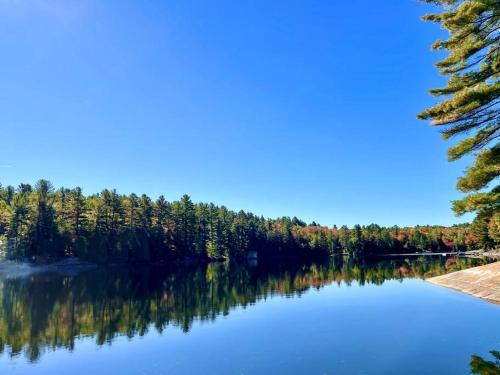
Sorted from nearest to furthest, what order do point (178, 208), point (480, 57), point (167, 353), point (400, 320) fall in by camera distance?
point (480, 57), point (167, 353), point (400, 320), point (178, 208)

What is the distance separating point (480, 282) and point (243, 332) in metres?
40.4

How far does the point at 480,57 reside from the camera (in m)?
17.1

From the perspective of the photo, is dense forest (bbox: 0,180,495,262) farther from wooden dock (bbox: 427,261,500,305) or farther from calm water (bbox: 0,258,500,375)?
wooden dock (bbox: 427,261,500,305)

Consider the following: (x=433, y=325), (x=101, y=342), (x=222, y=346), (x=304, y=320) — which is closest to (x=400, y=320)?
(x=433, y=325)

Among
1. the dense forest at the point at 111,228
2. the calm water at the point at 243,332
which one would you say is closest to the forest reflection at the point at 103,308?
the calm water at the point at 243,332

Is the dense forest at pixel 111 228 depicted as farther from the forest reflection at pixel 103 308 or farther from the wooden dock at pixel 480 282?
the wooden dock at pixel 480 282

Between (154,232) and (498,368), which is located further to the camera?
(154,232)

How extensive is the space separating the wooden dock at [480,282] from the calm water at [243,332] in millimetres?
2168

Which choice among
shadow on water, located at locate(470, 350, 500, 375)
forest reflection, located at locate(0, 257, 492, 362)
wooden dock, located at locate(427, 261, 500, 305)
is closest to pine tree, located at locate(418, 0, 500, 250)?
shadow on water, located at locate(470, 350, 500, 375)

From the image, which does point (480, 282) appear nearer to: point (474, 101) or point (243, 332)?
point (243, 332)

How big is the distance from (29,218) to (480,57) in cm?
11998

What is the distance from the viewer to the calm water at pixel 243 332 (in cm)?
2462

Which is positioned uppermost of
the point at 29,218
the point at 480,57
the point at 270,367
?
the point at 29,218

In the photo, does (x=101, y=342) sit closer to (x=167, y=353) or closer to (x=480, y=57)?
(x=167, y=353)
